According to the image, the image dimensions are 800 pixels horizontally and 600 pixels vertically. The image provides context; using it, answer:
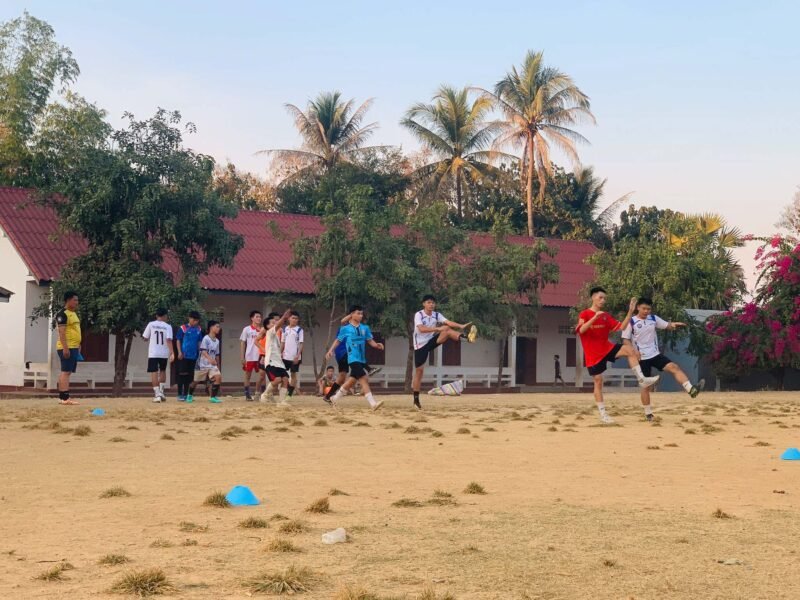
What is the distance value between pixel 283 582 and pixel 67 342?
51.0 feet

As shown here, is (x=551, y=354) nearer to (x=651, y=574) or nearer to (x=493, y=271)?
(x=493, y=271)

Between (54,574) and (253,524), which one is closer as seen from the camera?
(54,574)

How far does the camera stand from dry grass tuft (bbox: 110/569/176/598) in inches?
202

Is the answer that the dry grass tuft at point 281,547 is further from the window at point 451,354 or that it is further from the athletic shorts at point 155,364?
the window at point 451,354

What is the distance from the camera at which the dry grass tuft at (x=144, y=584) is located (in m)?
5.14

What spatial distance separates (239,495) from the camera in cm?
786

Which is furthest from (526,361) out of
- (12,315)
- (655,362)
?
(655,362)

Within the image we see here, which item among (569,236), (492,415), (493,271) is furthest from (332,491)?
(569,236)

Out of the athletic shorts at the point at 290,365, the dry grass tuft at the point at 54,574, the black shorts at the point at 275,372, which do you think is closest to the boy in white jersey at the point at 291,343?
the athletic shorts at the point at 290,365

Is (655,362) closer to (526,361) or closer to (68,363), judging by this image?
(68,363)

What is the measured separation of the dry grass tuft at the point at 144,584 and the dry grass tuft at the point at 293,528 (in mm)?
1442

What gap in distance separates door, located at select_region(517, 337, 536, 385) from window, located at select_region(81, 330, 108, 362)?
16967mm

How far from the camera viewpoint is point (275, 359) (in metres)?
21.1

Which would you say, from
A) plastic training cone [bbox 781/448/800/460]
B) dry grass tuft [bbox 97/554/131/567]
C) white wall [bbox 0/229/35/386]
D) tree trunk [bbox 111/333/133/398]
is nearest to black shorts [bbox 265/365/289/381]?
tree trunk [bbox 111/333/133/398]
